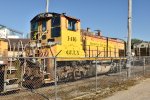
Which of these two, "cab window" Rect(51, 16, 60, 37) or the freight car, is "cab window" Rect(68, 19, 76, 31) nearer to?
the freight car

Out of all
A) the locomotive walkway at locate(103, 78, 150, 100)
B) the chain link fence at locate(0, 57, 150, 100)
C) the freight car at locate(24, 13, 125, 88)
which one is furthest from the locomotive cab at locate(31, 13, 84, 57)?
the locomotive walkway at locate(103, 78, 150, 100)

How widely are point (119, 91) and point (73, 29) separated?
231 inches

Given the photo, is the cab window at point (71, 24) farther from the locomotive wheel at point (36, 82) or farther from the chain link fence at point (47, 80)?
the locomotive wheel at point (36, 82)

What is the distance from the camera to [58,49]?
16.7 m

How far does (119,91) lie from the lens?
14.1 m

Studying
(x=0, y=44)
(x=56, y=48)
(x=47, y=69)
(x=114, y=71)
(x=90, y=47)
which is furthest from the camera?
(x=114, y=71)

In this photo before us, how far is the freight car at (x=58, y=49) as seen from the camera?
14.9m

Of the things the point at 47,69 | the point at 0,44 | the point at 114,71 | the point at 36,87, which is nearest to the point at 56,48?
the point at 47,69

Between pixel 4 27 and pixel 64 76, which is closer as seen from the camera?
pixel 4 27

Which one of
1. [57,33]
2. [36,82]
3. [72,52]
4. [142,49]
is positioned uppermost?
[57,33]

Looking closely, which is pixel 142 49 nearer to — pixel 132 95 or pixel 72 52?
pixel 72 52

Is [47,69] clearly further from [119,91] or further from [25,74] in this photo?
[119,91]

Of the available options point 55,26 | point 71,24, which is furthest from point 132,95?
point 71,24

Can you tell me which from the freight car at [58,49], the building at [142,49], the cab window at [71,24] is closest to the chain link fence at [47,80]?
the freight car at [58,49]
